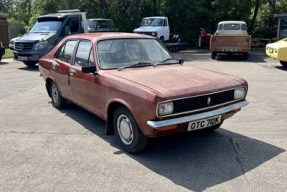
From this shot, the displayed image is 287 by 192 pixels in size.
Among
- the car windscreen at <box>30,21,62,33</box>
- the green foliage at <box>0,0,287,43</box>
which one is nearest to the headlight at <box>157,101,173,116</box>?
the car windscreen at <box>30,21,62,33</box>

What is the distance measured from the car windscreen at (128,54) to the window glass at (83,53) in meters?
0.26

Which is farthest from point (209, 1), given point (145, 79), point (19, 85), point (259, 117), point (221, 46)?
point (145, 79)

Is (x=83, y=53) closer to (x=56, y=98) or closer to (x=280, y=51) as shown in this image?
(x=56, y=98)

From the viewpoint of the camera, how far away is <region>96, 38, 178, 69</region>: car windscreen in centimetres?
524

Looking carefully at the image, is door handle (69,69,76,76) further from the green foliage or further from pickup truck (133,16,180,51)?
the green foliage

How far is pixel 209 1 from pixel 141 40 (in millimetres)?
23682

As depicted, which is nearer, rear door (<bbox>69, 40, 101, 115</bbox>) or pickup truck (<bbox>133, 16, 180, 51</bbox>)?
rear door (<bbox>69, 40, 101, 115</bbox>)

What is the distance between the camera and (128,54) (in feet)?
17.8

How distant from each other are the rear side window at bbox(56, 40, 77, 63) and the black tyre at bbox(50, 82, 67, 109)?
2.34 ft

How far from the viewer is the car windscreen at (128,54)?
5238 mm

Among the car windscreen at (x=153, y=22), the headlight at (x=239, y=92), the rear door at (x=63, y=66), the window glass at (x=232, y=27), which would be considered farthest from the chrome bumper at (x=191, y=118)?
the car windscreen at (x=153, y=22)

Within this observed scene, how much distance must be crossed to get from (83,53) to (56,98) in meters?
1.90

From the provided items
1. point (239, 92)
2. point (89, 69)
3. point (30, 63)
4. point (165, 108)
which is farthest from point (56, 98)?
point (30, 63)

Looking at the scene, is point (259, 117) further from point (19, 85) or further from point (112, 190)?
point (19, 85)
